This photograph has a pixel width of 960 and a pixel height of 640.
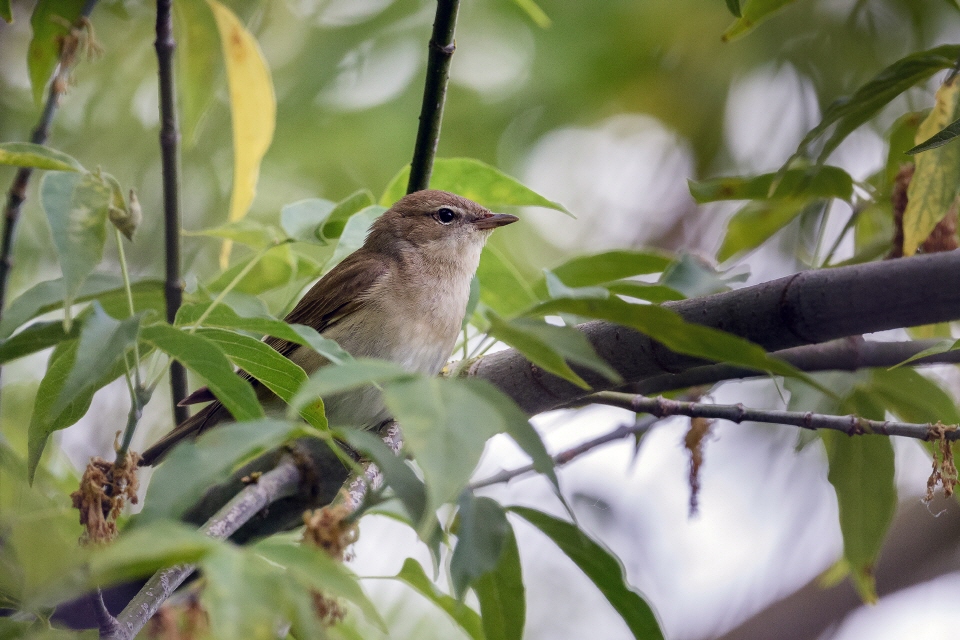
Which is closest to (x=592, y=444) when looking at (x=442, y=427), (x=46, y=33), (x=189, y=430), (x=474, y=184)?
(x=474, y=184)

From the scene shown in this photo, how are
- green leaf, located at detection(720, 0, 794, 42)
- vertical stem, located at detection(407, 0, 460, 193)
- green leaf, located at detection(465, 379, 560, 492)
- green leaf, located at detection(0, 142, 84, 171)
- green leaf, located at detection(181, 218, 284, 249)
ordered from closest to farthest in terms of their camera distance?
green leaf, located at detection(465, 379, 560, 492)
green leaf, located at detection(0, 142, 84, 171)
vertical stem, located at detection(407, 0, 460, 193)
green leaf, located at detection(720, 0, 794, 42)
green leaf, located at detection(181, 218, 284, 249)

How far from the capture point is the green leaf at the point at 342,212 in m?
2.66

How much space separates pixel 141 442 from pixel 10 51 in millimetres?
2223

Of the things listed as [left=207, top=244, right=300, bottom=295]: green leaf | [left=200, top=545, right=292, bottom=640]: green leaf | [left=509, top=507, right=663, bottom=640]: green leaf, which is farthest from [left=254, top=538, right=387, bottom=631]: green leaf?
[left=207, top=244, right=300, bottom=295]: green leaf

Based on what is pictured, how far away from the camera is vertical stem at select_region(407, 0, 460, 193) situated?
7.59 feet

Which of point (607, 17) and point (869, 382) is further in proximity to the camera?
point (607, 17)

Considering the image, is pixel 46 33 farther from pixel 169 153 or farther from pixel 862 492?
pixel 862 492

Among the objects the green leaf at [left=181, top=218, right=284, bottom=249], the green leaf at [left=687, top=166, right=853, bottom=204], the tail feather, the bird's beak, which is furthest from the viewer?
the bird's beak

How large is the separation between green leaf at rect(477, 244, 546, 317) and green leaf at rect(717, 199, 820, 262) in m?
0.84

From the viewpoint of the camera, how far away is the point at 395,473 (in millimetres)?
1295

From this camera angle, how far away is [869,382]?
2768 millimetres

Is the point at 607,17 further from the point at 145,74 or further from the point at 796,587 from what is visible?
the point at 796,587

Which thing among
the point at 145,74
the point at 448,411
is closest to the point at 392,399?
the point at 448,411

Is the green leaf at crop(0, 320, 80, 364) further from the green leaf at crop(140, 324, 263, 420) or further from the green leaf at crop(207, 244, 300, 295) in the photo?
the green leaf at crop(207, 244, 300, 295)
